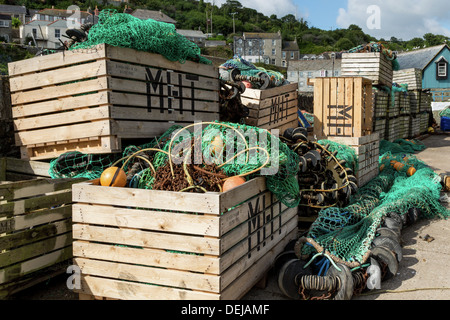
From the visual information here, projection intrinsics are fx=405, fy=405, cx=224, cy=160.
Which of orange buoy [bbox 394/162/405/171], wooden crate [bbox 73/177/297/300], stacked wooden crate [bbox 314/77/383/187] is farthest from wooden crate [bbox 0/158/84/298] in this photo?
orange buoy [bbox 394/162/405/171]

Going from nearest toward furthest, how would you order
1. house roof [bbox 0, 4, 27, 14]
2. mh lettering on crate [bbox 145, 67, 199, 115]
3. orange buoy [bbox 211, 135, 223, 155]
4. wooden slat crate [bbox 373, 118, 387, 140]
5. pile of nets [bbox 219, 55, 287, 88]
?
orange buoy [bbox 211, 135, 223, 155]
mh lettering on crate [bbox 145, 67, 199, 115]
pile of nets [bbox 219, 55, 287, 88]
wooden slat crate [bbox 373, 118, 387, 140]
house roof [bbox 0, 4, 27, 14]

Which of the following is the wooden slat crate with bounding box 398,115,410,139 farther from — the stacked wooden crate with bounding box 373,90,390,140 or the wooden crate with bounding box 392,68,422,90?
the wooden crate with bounding box 392,68,422,90

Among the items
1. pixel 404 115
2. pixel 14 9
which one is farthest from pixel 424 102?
pixel 14 9

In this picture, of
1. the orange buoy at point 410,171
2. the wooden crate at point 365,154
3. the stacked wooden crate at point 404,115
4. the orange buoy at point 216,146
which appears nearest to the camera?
the orange buoy at point 216,146

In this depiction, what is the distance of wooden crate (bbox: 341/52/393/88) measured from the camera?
431 inches

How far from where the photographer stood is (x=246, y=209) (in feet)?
10.5

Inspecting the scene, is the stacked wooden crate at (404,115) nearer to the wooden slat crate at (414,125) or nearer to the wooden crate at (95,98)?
the wooden slat crate at (414,125)

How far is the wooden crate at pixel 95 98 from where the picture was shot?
3.92 metres

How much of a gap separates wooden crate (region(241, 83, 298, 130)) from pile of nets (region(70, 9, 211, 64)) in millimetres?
1917

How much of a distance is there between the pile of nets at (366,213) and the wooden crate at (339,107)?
104 cm

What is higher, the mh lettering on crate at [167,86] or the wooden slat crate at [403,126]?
the mh lettering on crate at [167,86]

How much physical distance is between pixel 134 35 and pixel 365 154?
443cm

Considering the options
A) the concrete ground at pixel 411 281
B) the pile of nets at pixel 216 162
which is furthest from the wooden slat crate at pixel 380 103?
the pile of nets at pixel 216 162

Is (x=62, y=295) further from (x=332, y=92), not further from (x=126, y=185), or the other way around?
(x=332, y=92)
